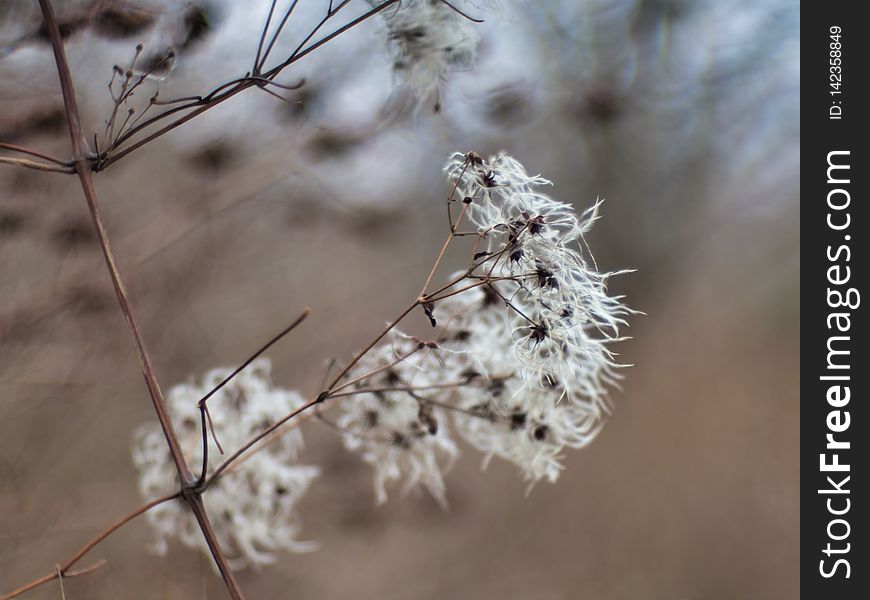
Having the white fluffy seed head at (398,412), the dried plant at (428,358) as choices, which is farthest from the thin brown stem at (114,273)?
the white fluffy seed head at (398,412)

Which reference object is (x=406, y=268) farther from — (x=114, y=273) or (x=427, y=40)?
(x=114, y=273)

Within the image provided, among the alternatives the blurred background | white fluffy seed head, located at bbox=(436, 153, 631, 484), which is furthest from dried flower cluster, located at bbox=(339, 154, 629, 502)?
the blurred background

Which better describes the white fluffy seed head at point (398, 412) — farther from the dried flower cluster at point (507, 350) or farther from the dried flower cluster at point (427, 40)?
the dried flower cluster at point (427, 40)

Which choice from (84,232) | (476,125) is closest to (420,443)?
(84,232)

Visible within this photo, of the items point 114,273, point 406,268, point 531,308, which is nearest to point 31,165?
point 114,273

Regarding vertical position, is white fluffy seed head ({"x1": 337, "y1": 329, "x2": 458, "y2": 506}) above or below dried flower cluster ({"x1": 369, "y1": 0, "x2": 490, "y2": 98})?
below

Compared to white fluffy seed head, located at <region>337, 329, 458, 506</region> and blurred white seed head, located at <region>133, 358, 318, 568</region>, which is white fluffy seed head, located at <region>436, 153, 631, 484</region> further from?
blurred white seed head, located at <region>133, 358, 318, 568</region>
